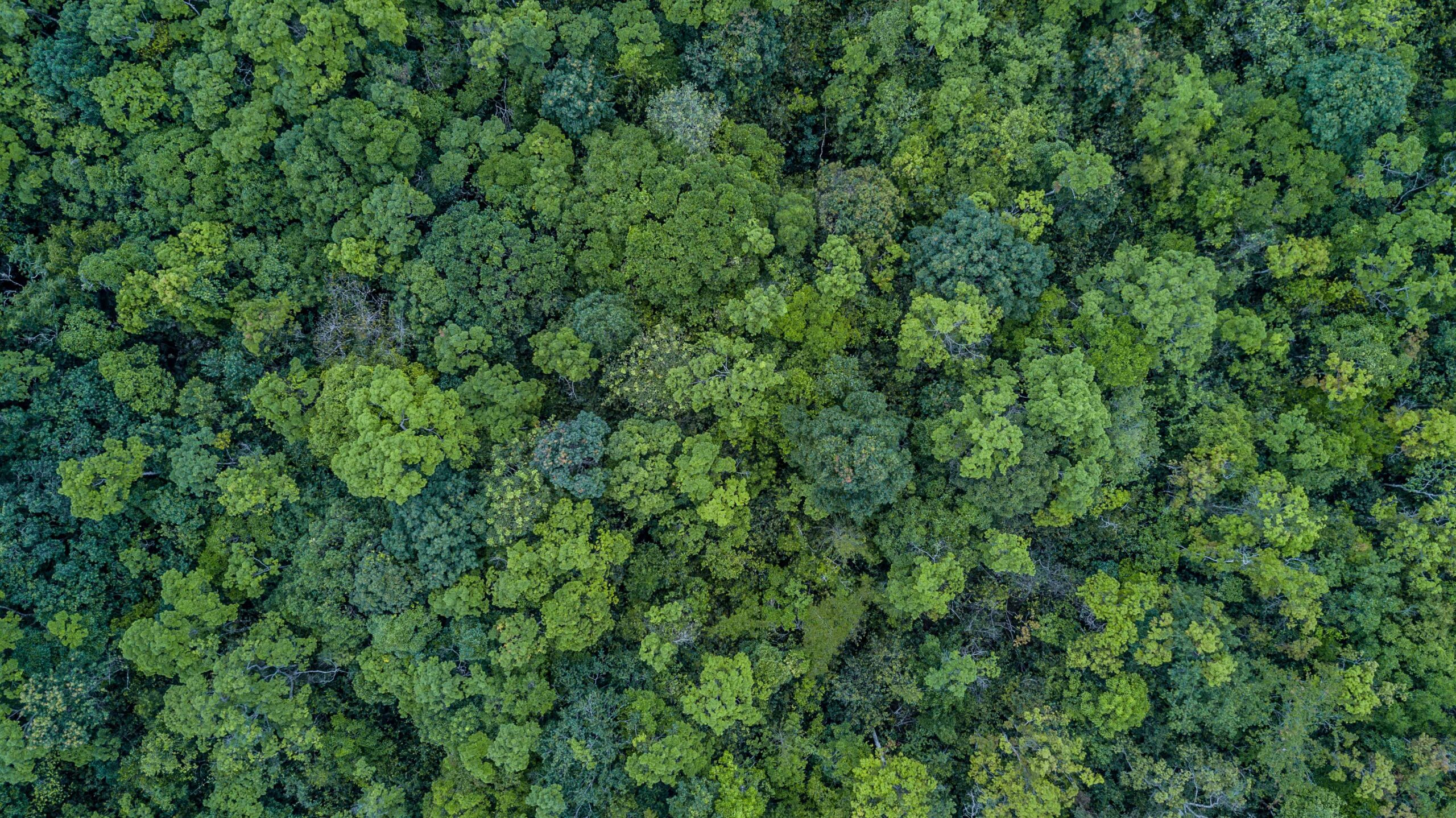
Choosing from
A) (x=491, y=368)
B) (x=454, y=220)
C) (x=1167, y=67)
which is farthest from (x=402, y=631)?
(x=1167, y=67)

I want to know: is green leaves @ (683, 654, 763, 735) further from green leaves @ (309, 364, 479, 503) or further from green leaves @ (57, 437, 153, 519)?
green leaves @ (57, 437, 153, 519)

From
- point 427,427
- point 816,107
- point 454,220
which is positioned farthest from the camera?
point 816,107

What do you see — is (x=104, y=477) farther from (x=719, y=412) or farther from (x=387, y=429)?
(x=719, y=412)

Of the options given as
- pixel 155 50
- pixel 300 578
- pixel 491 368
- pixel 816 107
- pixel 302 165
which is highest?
pixel 816 107

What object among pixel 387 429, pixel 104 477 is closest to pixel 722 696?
pixel 387 429

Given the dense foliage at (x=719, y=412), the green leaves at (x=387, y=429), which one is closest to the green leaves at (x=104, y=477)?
the dense foliage at (x=719, y=412)

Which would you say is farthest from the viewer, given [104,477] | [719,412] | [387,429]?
[104,477]

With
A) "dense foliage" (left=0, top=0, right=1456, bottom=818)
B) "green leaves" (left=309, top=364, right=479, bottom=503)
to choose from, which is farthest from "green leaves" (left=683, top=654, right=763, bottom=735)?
"green leaves" (left=309, top=364, right=479, bottom=503)

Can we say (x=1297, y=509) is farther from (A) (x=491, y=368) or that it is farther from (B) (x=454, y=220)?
(B) (x=454, y=220)

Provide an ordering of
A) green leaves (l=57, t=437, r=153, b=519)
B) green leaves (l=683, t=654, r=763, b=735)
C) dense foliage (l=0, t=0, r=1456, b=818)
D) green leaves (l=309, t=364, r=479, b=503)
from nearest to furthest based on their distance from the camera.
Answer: green leaves (l=309, t=364, r=479, b=503) → green leaves (l=683, t=654, r=763, b=735) → dense foliage (l=0, t=0, r=1456, b=818) → green leaves (l=57, t=437, r=153, b=519)
